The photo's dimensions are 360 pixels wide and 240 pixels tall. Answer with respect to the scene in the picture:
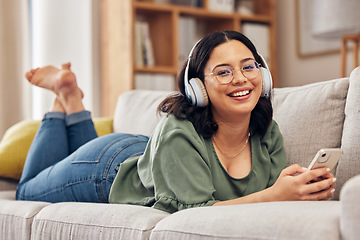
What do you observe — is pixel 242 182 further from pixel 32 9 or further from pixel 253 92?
pixel 32 9

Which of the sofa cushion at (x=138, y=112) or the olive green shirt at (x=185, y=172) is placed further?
the sofa cushion at (x=138, y=112)

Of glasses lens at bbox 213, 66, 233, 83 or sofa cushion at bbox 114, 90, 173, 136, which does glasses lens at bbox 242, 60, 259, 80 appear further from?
sofa cushion at bbox 114, 90, 173, 136

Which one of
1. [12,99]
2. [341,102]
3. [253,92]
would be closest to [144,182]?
[253,92]

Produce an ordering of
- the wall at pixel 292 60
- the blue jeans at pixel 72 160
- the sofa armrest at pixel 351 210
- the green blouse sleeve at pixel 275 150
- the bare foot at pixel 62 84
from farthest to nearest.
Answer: the wall at pixel 292 60, the bare foot at pixel 62 84, the blue jeans at pixel 72 160, the green blouse sleeve at pixel 275 150, the sofa armrest at pixel 351 210

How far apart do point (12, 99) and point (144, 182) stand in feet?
6.71

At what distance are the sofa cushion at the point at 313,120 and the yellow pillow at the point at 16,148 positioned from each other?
38.2 inches

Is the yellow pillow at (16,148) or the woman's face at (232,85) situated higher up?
the woman's face at (232,85)

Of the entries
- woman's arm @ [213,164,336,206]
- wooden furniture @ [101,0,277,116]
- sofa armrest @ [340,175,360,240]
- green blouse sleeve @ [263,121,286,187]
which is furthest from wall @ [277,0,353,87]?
sofa armrest @ [340,175,360,240]

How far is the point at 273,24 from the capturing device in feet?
12.6

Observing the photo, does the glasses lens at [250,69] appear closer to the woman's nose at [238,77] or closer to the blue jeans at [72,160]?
the woman's nose at [238,77]

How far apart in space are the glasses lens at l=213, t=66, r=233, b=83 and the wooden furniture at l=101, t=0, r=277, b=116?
1981mm

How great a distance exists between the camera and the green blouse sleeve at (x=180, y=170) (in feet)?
4.26

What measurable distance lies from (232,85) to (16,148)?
116 cm

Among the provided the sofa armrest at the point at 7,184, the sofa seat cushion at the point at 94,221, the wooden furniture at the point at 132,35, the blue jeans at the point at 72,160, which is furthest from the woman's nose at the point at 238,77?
the wooden furniture at the point at 132,35
